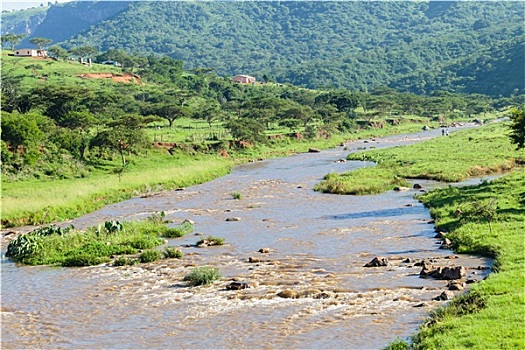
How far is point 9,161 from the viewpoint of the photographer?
50.9 m

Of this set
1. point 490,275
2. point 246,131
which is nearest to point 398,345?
point 490,275

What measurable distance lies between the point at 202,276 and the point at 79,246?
8.71 metres

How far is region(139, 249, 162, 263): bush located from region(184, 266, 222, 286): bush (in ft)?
13.5

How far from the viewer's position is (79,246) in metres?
29.8

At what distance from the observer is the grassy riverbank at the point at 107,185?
128 feet

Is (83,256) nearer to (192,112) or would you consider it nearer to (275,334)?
(275,334)

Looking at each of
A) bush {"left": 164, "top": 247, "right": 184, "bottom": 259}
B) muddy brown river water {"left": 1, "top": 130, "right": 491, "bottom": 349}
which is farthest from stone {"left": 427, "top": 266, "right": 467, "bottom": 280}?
bush {"left": 164, "top": 247, "right": 184, "bottom": 259}

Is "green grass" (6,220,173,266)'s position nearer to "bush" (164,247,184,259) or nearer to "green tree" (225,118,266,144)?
"bush" (164,247,184,259)

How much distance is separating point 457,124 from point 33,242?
11082cm

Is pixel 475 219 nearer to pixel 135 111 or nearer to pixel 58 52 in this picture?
pixel 135 111

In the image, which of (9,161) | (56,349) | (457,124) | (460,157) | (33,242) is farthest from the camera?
(457,124)

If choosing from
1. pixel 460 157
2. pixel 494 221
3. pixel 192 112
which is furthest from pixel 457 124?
pixel 494 221

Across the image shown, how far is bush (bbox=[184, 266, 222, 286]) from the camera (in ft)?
78.3

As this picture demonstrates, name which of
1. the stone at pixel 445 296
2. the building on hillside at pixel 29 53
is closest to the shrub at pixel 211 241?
the stone at pixel 445 296
